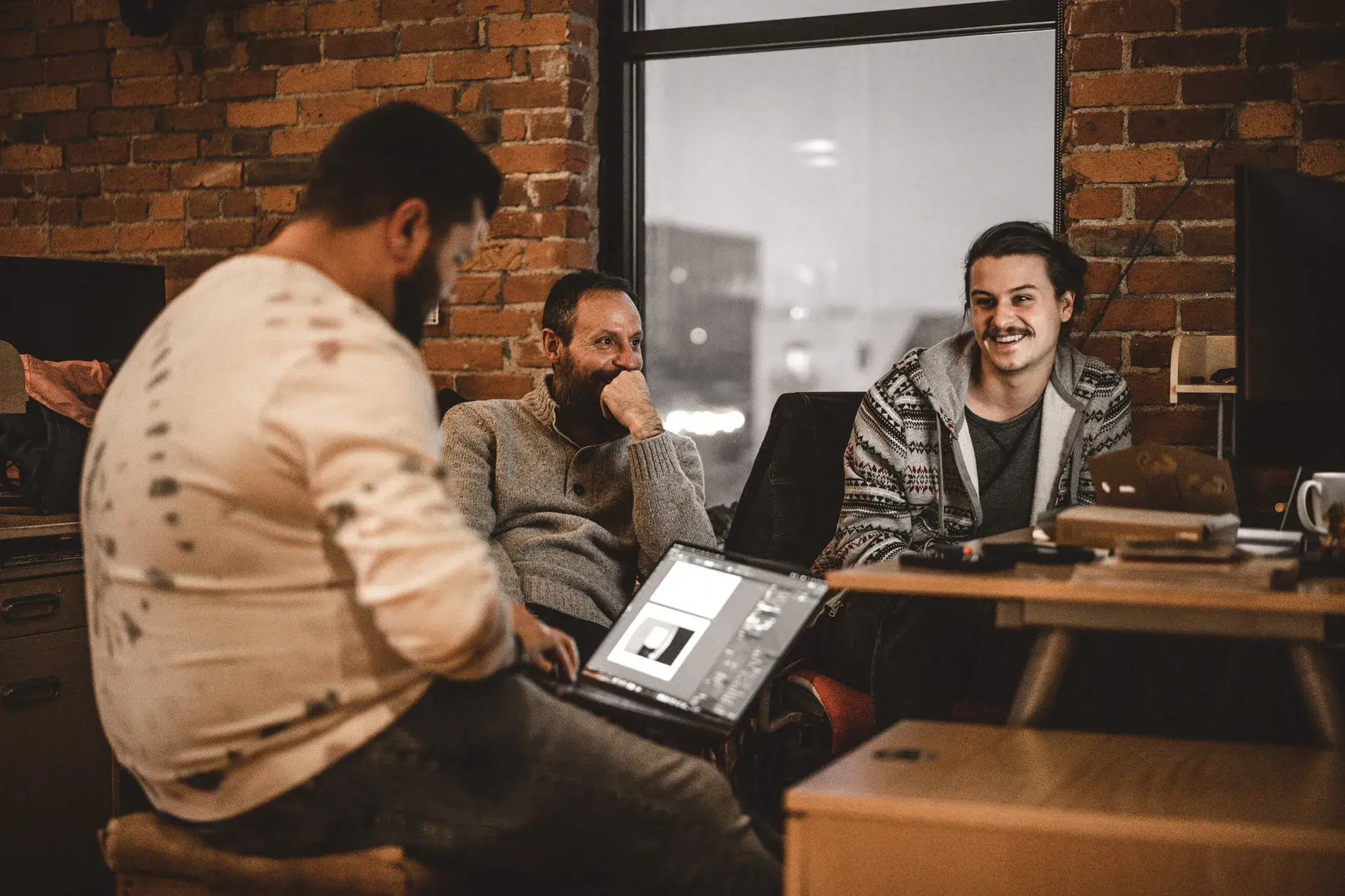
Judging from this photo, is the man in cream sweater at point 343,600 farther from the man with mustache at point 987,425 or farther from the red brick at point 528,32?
the red brick at point 528,32

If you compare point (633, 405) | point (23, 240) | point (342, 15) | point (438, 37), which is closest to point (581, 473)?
point (633, 405)

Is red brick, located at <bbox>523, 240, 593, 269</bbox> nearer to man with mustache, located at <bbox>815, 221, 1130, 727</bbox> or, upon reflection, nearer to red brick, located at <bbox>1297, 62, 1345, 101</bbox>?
man with mustache, located at <bbox>815, 221, 1130, 727</bbox>

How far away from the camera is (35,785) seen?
228cm

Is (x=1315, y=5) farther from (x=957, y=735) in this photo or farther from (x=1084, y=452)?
(x=957, y=735)

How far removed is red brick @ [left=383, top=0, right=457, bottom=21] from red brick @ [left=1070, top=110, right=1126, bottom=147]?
1526 mm

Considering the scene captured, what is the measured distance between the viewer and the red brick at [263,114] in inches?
129

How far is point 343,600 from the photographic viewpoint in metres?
1.25

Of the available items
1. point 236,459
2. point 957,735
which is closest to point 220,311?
point 236,459

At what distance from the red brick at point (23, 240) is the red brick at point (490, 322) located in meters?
1.26

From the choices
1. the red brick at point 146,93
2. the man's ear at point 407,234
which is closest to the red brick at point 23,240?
the red brick at point 146,93

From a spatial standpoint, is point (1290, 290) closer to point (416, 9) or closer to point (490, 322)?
point (490, 322)

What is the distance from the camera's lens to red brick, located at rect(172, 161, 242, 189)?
3.33m

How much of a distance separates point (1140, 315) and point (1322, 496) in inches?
36.5

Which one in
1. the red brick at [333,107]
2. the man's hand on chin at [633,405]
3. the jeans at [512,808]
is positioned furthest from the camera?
the red brick at [333,107]
